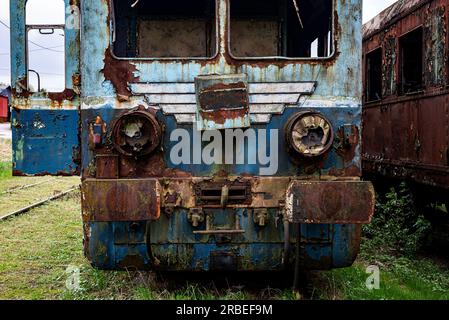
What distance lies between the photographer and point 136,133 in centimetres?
402

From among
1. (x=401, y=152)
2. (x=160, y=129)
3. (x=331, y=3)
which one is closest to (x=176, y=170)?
(x=160, y=129)

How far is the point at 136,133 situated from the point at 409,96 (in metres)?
4.15

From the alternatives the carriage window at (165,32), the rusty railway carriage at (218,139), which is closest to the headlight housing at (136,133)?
the rusty railway carriage at (218,139)

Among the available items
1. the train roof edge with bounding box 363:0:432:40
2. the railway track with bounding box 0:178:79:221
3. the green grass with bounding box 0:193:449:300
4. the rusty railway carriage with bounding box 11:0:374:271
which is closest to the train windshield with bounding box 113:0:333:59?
the rusty railway carriage with bounding box 11:0:374:271

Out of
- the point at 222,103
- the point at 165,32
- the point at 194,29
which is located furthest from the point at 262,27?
the point at 222,103

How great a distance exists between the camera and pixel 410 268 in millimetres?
5902

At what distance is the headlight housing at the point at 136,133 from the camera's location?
13.1 ft

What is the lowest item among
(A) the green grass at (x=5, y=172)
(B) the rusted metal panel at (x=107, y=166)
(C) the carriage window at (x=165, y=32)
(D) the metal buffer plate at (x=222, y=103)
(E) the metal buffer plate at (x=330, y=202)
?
(A) the green grass at (x=5, y=172)

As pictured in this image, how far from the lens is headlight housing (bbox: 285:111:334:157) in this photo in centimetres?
399

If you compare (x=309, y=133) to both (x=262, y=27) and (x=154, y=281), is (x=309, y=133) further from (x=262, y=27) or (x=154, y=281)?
(x=154, y=281)

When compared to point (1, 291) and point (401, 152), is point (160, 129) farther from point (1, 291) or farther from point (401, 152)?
point (401, 152)

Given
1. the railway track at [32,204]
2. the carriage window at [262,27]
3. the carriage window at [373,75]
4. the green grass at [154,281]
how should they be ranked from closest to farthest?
1. the green grass at [154,281]
2. the carriage window at [262,27]
3. the carriage window at [373,75]
4. the railway track at [32,204]

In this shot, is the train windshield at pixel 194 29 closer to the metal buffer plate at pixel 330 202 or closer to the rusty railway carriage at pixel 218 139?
the rusty railway carriage at pixel 218 139

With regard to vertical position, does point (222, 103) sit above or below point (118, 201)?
above
